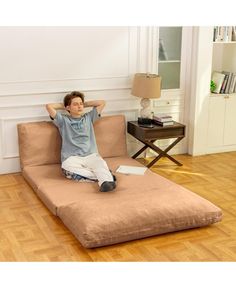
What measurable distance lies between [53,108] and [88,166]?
2.48ft

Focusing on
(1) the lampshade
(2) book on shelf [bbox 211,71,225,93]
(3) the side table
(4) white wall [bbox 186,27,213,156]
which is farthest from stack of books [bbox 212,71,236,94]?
(1) the lampshade

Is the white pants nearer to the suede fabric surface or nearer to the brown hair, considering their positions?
the suede fabric surface

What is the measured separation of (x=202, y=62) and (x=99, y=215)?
106 inches

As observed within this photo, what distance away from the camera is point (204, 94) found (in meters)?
5.04

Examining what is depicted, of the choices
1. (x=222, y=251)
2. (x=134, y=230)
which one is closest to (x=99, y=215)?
(x=134, y=230)

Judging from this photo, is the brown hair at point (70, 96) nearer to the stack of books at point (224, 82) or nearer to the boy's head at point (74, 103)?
the boy's head at point (74, 103)

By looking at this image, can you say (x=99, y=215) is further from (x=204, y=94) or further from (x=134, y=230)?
(x=204, y=94)

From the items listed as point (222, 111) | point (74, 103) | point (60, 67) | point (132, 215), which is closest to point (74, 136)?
point (74, 103)

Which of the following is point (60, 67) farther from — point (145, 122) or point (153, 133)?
point (153, 133)

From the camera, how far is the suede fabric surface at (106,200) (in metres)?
2.91

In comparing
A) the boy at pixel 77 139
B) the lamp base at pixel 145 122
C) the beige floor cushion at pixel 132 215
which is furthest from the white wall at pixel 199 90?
the beige floor cushion at pixel 132 215

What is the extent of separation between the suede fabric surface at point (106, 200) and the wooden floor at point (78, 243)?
0.07m

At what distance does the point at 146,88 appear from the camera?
4.47m
